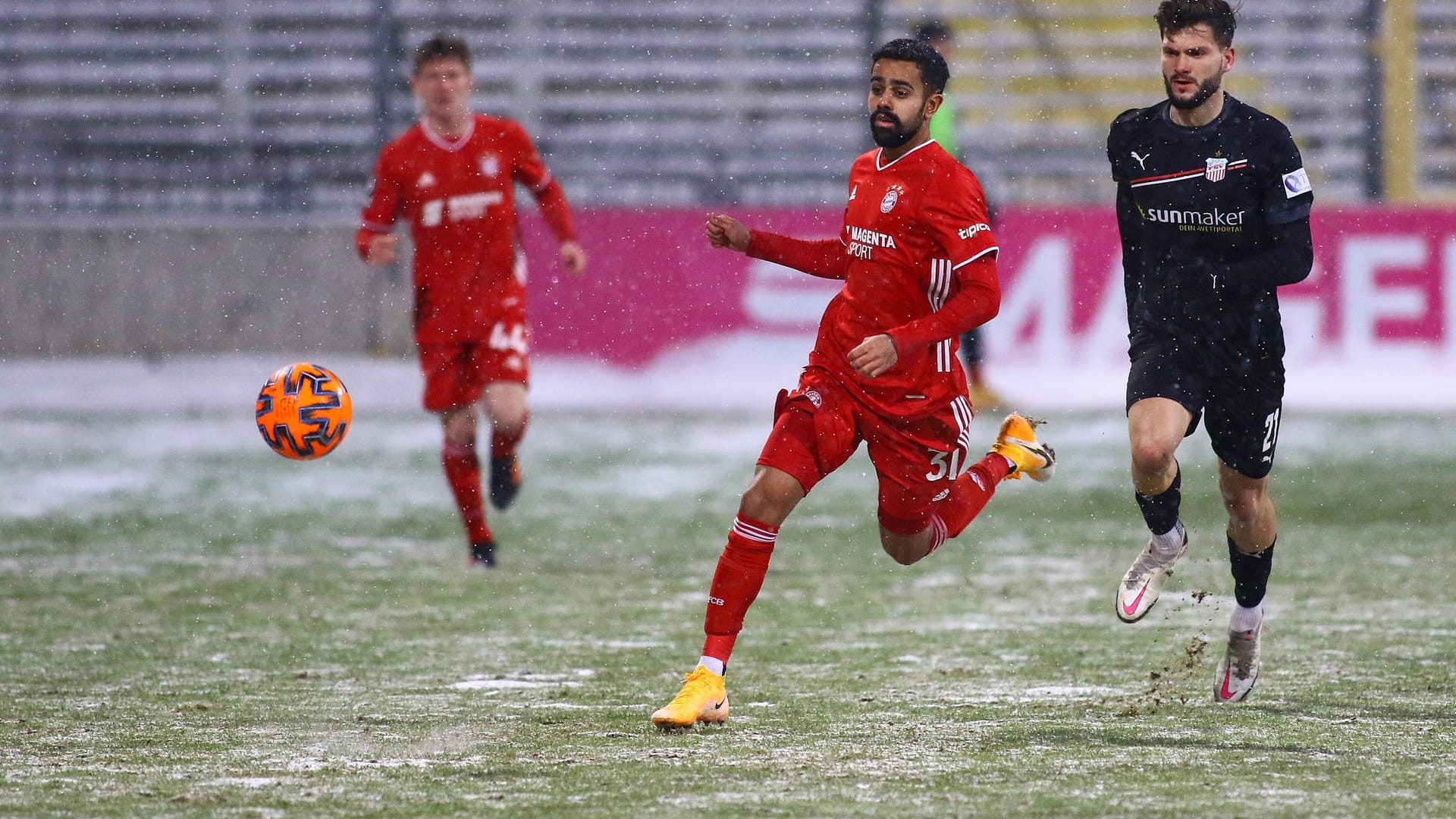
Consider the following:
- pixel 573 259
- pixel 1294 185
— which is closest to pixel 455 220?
pixel 573 259

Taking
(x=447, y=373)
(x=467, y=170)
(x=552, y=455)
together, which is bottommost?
(x=552, y=455)

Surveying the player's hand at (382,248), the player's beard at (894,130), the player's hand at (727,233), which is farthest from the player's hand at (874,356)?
the player's hand at (382,248)

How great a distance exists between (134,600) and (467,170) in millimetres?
2339

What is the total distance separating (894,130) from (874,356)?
0.72 meters

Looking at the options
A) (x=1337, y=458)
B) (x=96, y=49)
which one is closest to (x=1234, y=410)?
(x=1337, y=458)

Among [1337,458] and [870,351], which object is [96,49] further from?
[870,351]

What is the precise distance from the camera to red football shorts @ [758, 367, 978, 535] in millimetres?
5145

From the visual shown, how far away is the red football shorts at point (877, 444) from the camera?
16.9ft

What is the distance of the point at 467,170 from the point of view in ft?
27.5

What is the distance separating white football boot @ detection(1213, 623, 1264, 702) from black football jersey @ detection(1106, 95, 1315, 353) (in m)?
0.81

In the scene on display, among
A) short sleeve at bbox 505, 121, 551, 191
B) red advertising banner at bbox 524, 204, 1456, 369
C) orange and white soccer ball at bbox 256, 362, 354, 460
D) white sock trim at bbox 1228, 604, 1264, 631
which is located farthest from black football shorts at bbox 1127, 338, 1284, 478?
red advertising banner at bbox 524, 204, 1456, 369

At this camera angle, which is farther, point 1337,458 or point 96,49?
point 96,49

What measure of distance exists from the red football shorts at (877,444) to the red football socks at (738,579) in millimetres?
177

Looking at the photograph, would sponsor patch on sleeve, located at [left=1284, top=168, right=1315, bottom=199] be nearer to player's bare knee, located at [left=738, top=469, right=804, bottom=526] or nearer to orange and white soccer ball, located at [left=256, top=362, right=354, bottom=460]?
player's bare knee, located at [left=738, top=469, right=804, bottom=526]
